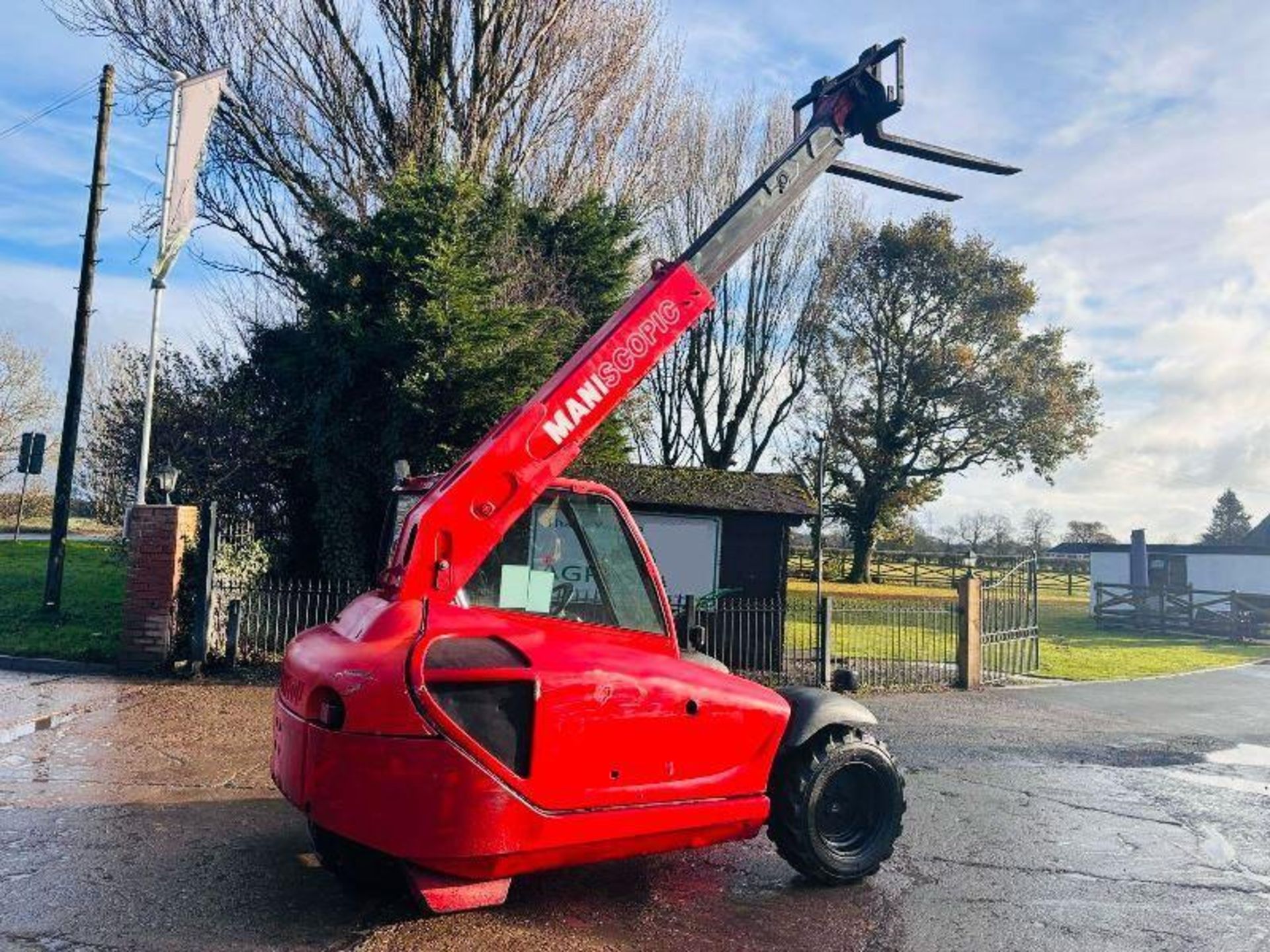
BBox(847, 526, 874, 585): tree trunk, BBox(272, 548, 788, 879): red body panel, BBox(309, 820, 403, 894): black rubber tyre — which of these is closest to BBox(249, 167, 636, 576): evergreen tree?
BBox(309, 820, 403, 894): black rubber tyre

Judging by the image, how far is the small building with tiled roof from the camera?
51.2ft

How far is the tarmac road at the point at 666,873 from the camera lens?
4.44 metres

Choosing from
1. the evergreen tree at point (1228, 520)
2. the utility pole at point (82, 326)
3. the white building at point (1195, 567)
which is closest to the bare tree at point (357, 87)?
the utility pole at point (82, 326)

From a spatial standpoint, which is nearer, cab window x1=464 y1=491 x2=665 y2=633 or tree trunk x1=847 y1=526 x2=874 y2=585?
cab window x1=464 y1=491 x2=665 y2=633

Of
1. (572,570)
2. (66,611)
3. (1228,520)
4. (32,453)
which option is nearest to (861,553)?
(32,453)

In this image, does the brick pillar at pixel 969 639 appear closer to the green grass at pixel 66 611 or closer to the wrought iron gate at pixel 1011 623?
the wrought iron gate at pixel 1011 623

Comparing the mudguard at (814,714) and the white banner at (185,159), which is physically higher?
the white banner at (185,159)

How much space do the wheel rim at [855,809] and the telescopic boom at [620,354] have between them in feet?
7.67

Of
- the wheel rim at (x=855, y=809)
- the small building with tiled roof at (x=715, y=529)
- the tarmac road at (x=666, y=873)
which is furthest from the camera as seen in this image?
the small building with tiled roof at (x=715, y=529)

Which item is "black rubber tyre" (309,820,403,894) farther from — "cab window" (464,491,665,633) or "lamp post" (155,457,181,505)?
"lamp post" (155,457,181,505)

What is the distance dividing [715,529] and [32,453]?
12.9m

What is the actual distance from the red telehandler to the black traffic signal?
16.0 m

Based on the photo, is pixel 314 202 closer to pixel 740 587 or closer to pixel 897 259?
pixel 740 587

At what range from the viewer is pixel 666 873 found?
5.35 meters
